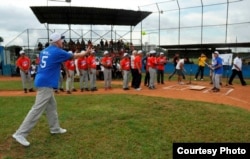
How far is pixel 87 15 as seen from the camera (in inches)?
1324

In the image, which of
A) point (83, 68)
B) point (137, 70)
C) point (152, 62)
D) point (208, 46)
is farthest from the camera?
point (208, 46)

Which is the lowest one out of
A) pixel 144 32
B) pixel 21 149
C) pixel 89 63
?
pixel 21 149

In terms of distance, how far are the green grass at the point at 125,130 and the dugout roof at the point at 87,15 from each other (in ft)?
74.9

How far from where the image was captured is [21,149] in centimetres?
634

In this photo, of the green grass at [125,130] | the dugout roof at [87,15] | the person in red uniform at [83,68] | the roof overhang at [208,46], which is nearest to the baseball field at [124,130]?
the green grass at [125,130]

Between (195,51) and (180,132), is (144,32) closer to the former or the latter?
(195,51)

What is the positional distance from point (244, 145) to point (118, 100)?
251 inches

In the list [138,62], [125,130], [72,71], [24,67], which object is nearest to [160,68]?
[138,62]

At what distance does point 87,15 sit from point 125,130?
90.8 feet

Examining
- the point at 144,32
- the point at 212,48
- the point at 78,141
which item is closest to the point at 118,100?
the point at 78,141

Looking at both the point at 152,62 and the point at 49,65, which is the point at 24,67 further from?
the point at 49,65

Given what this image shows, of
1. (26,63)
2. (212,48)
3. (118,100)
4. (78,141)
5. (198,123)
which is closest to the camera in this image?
(78,141)

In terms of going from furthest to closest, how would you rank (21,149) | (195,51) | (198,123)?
(195,51) < (198,123) < (21,149)

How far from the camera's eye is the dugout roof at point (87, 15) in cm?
3189
